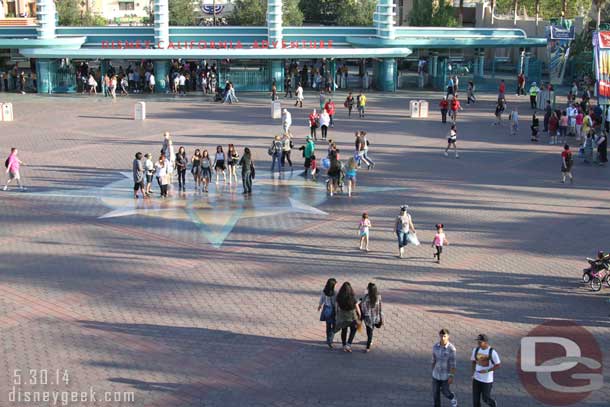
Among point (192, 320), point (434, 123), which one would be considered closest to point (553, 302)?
point (192, 320)

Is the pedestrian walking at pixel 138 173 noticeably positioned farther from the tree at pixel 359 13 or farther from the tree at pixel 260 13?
the tree at pixel 359 13

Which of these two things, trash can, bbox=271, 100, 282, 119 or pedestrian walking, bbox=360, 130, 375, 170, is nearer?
pedestrian walking, bbox=360, 130, 375, 170

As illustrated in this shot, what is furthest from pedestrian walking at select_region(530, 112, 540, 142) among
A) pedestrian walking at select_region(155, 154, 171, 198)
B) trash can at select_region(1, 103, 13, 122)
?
trash can at select_region(1, 103, 13, 122)

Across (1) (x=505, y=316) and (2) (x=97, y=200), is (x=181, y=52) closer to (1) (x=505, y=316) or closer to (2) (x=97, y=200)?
(2) (x=97, y=200)

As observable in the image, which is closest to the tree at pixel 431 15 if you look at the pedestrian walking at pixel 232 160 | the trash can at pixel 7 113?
the trash can at pixel 7 113

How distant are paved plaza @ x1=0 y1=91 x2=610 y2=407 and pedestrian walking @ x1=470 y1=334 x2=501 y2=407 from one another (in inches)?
22.7

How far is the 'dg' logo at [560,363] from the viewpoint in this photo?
11.8 meters

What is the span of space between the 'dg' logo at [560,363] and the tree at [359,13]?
178ft

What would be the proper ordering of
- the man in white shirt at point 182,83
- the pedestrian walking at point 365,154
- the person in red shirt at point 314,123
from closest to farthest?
the pedestrian walking at point 365,154 → the person in red shirt at point 314,123 → the man in white shirt at point 182,83

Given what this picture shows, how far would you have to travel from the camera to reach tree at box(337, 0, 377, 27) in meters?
66.2

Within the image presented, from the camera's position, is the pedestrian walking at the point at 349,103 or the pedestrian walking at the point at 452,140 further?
the pedestrian walking at the point at 349,103

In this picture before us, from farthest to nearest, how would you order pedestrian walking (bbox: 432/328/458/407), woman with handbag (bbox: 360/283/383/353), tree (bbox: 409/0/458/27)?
1. tree (bbox: 409/0/458/27)
2. woman with handbag (bbox: 360/283/383/353)
3. pedestrian walking (bbox: 432/328/458/407)

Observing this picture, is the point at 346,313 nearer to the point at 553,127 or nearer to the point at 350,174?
the point at 350,174

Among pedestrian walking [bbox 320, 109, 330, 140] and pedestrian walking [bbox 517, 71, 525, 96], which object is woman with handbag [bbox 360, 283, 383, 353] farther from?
pedestrian walking [bbox 517, 71, 525, 96]
